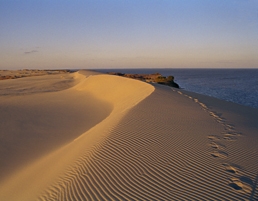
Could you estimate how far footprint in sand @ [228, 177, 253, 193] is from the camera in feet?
13.3

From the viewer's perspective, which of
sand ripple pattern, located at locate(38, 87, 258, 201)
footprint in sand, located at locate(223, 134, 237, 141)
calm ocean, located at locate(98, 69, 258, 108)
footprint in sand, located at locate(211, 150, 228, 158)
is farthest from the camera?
A: calm ocean, located at locate(98, 69, 258, 108)

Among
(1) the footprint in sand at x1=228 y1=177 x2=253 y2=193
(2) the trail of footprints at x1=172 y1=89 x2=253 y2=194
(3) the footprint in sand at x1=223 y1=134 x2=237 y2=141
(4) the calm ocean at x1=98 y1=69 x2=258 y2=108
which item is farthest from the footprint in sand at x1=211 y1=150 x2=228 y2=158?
(4) the calm ocean at x1=98 y1=69 x2=258 y2=108

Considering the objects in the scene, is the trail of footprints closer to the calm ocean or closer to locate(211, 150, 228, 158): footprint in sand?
locate(211, 150, 228, 158): footprint in sand

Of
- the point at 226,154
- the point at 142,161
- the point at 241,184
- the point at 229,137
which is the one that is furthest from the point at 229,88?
the point at 241,184

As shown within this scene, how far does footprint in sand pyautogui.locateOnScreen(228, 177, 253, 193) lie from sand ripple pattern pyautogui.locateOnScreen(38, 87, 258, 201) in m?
0.02

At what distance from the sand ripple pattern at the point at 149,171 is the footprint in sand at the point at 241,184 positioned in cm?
2

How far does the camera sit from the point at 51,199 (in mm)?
4129

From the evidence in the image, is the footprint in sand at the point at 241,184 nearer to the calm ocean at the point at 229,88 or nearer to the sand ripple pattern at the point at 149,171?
the sand ripple pattern at the point at 149,171

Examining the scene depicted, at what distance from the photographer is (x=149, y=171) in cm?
470

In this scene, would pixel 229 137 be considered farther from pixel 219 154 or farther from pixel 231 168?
pixel 231 168

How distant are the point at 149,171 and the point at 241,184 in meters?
1.57

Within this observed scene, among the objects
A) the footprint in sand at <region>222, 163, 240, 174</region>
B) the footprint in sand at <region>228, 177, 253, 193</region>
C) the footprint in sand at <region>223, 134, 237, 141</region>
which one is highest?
the footprint in sand at <region>228, 177, 253, 193</region>

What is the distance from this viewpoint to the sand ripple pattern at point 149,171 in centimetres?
399

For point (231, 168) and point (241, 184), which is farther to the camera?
point (231, 168)
